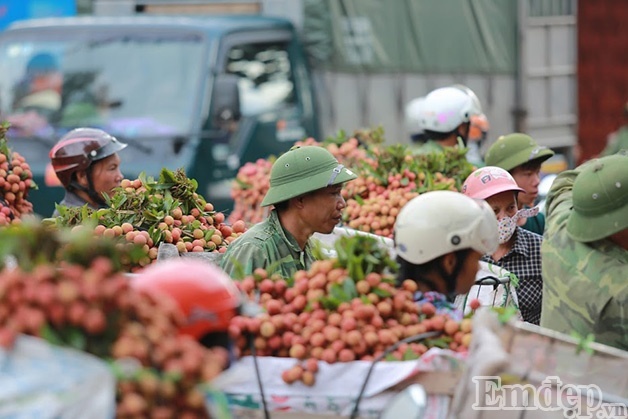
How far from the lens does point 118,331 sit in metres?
2.93

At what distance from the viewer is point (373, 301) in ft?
13.1

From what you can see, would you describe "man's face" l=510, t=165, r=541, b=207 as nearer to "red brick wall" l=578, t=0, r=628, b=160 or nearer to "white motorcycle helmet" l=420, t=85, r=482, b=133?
"white motorcycle helmet" l=420, t=85, r=482, b=133

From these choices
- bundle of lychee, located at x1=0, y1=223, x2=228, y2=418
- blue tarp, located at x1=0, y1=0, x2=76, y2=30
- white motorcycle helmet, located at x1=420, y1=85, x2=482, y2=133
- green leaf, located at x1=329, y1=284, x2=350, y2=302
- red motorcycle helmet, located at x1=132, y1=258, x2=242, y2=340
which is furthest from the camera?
blue tarp, located at x1=0, y1=0, x2=76, y2=30

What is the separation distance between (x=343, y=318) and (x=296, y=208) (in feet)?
5.49

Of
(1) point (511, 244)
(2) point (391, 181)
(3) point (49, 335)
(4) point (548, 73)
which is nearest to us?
(3) point (49, 335)

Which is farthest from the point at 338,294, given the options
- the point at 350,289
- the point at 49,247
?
the point at 49,247

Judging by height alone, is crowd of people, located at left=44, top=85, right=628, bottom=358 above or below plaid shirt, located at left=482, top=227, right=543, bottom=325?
above

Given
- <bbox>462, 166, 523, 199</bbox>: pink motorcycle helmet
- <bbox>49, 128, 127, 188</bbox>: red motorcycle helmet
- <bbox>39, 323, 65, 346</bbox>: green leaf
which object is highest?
<bbox>39, 323, 65, 346</bbox>: green leaf

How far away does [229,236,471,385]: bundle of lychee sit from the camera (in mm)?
3838

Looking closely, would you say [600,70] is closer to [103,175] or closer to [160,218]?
[103,175]

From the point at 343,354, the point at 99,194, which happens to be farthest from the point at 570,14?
the point at 343,354

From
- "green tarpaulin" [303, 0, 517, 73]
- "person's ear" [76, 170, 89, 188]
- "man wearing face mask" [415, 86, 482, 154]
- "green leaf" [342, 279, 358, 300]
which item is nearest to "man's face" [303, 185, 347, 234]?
"green leaf" [342, 279, 358, 300]

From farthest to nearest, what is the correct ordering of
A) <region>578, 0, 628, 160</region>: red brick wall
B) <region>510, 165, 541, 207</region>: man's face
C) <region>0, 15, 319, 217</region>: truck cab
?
1. <region>578, 0, 628, 160</region>: red brick wall
2. <region>0, 15, 319, 217</region>: truck cab
3. <region>510, 165, 541, 207</region>: man's face

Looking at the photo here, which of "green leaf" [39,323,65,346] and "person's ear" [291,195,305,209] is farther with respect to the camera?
"person's ear" [291,195,305,209]
